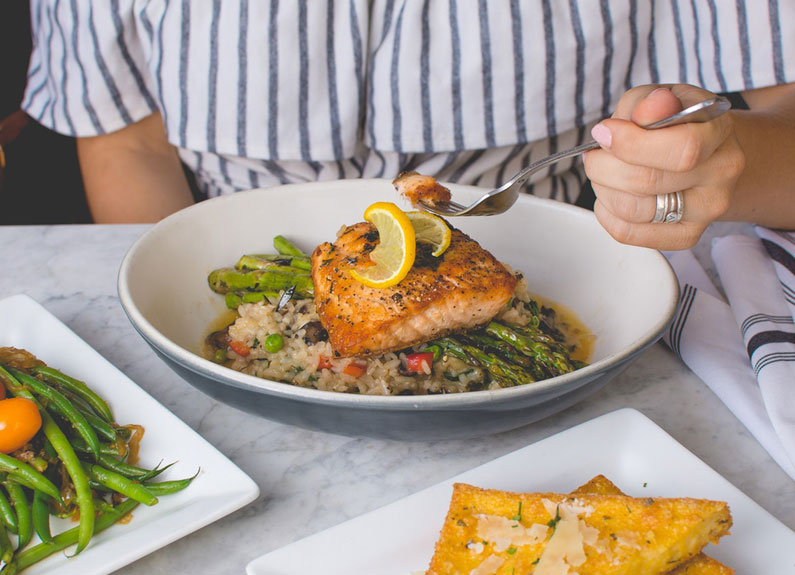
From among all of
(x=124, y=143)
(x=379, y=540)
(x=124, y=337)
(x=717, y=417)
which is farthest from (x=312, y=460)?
(x=124, y=143)

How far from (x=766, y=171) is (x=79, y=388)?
188 centimetres

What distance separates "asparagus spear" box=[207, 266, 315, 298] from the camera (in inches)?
73.6

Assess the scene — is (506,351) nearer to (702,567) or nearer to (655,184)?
(655,184)

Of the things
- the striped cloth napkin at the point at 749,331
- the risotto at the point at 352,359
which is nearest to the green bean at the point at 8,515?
the risotto at the point at 352,359

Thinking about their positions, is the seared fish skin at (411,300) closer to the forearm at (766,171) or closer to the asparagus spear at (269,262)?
the asparagus spear at (269,262)

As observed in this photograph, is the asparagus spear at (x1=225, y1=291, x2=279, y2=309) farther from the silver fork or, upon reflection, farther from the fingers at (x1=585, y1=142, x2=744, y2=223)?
the fingers at (x1=585, y1=142, x2=744, y2=223)

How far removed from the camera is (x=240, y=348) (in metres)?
1.75

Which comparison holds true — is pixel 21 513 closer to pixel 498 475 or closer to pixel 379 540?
pixel 379 540

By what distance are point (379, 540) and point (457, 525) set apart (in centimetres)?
14

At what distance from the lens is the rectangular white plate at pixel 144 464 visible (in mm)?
1166

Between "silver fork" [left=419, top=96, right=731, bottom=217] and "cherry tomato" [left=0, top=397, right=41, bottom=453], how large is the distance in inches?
38.9

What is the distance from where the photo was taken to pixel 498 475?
128 centimetres

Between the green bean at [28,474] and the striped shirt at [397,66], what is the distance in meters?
1.55

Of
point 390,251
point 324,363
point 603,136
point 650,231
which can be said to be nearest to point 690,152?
point 603,136
